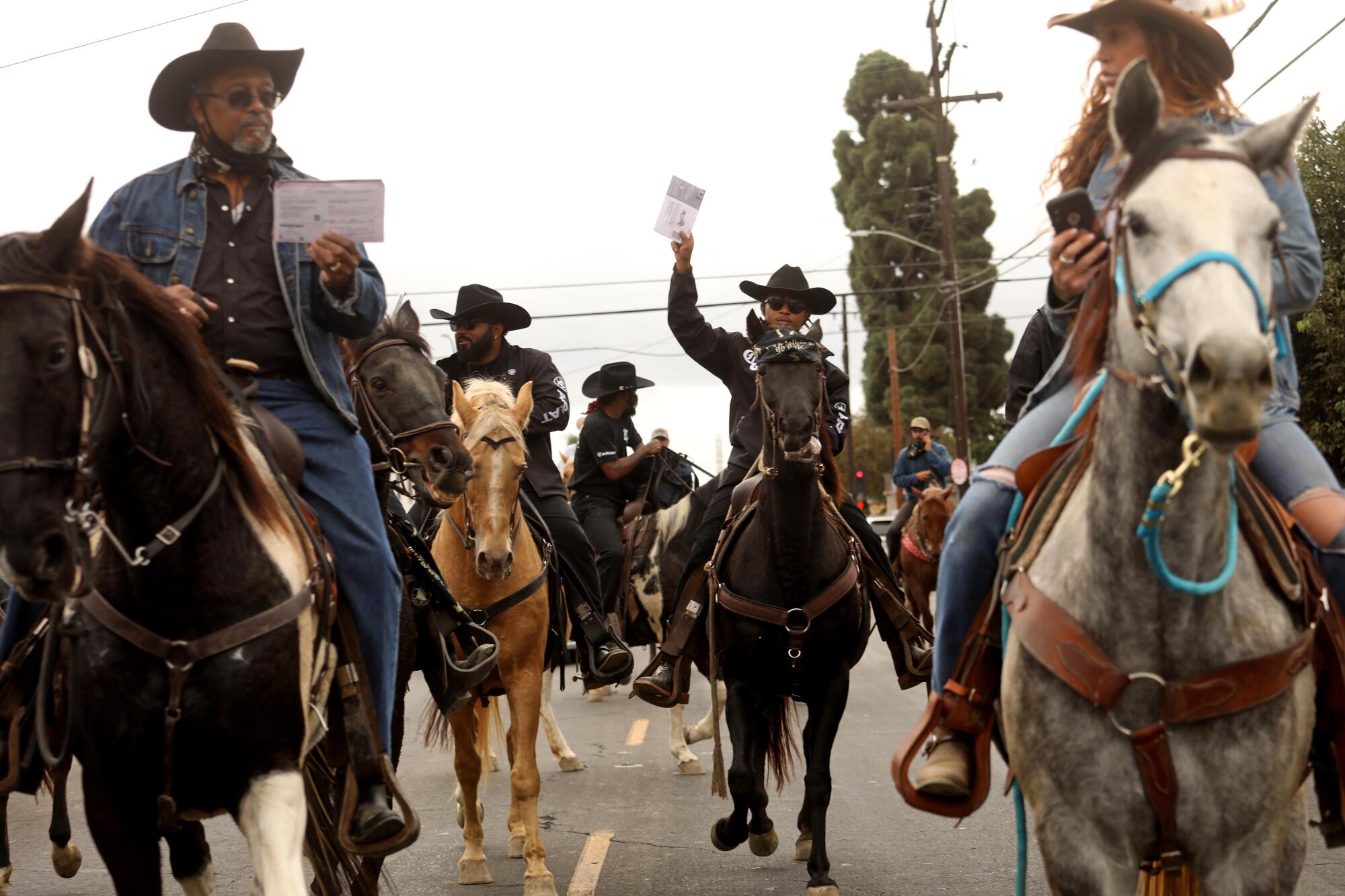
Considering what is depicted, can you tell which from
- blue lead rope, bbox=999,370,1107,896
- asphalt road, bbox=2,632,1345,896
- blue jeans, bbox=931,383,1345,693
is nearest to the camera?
blue lead rope, bbox=999,370,1107,896

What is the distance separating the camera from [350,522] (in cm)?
509

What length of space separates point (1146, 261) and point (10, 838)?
8.50m

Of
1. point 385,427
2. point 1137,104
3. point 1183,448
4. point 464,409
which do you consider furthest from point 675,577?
point 1137,104

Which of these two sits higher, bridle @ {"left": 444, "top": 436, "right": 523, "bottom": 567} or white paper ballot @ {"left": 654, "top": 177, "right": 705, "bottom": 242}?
white paper ballot @ {"left": 654, "top": 177, "right": 705, "bottom": 242}

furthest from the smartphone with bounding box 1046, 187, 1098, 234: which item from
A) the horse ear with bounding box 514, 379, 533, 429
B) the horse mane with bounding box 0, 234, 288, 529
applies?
the horse ear with bounding box 514, 379, 533, 429

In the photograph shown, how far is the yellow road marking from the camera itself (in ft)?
24.4

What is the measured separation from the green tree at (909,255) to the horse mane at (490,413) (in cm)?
5093

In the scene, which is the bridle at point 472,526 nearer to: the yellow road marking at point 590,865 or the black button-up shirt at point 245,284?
the yellow road marking at point 590,865

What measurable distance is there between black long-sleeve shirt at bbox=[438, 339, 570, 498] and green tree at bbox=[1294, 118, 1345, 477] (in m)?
14.0

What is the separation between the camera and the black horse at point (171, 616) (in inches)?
162

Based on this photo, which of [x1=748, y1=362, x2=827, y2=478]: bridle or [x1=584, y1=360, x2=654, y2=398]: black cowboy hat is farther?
[x1=584, y1=360, x2=654, y2=398]: black cowboy hat

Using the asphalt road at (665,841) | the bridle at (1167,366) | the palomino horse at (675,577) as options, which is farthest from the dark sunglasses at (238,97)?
the palomino horse at (675,577)

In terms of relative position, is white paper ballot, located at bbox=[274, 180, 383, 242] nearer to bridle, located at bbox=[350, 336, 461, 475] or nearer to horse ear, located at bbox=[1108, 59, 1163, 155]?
bridle, located at bbox=[350, 336, 461, 475]

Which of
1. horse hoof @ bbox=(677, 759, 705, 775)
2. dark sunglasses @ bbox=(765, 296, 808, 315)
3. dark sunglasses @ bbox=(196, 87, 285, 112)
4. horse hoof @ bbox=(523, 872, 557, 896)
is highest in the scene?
dark sunglasses @ bbox=(196, 87, 285, 112)
